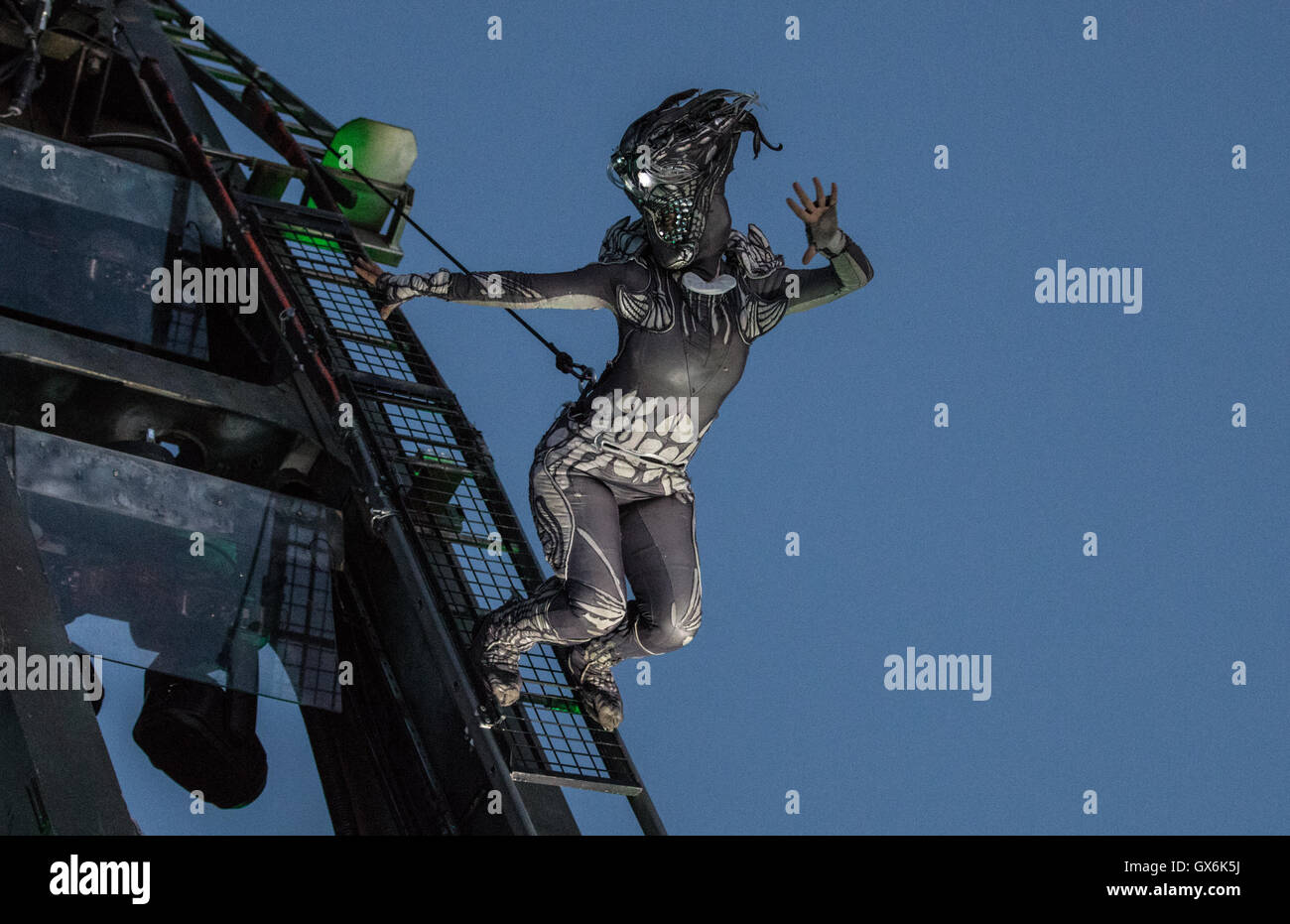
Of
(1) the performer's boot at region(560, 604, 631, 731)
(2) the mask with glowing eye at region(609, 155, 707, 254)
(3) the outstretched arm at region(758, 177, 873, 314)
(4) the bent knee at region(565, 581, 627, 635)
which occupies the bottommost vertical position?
(1) the performer's boot at region(560, 604, 631, 731)

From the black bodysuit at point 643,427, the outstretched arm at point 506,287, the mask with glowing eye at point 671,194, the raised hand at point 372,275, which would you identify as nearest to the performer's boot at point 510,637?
the black bodysuit at point 643,427

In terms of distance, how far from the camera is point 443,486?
36.2 ft

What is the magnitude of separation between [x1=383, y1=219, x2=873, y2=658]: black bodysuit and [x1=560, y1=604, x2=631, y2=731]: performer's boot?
328 mm

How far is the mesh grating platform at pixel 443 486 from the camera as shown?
910 centimetres

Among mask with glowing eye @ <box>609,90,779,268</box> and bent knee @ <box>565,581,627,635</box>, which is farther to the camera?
bent knee @ <box>565,581,627,635</box>

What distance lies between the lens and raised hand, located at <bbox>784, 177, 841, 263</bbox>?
25.5 feet

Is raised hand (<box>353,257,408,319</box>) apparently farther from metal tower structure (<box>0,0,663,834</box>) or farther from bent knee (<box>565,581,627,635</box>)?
bent knee (<box>565,581,627,635</box>)

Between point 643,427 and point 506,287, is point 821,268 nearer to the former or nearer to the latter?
point 643,427

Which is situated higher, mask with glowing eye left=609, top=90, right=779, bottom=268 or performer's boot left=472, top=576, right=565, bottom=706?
mask with glowing eye left=609, top=90, right=779, bottom=268

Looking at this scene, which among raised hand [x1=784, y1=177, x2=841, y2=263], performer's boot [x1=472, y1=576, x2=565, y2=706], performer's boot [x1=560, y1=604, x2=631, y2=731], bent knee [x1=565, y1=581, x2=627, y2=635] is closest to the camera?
raised hand [x1=784, y1=177, x2=841, y2=263]

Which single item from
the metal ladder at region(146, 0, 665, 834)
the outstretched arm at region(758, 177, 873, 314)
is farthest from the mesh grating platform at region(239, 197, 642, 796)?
the outstretched arm at region(758, 177, 873, 314)
